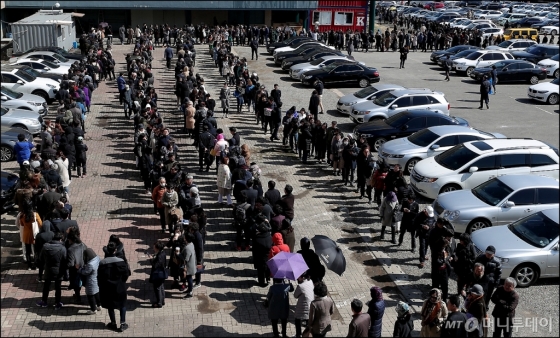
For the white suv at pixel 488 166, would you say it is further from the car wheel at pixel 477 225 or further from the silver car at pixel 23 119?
the silver car at pixel 23 119

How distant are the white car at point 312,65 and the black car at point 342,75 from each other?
0.68m

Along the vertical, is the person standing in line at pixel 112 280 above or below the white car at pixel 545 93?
below

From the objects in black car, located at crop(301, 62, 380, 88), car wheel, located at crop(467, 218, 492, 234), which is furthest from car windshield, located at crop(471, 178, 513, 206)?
black car, located at crop(301, 62, 380, 88)

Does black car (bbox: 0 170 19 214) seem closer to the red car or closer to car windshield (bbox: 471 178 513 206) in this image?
car windshield (bbox: 471 178 513 206)

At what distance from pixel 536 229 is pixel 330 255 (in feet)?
14.6

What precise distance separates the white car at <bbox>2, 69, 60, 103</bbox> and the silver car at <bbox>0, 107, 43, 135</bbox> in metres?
4.31

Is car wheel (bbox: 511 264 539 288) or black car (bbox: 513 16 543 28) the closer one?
car wheel (bbox: 511 264 539 288)

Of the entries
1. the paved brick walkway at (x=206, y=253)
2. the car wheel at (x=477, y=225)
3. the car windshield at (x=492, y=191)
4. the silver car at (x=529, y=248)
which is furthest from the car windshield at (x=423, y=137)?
the silver car at (x=529, y=248)

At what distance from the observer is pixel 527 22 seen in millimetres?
60062

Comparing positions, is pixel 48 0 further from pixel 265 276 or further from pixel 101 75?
pixel 265 276

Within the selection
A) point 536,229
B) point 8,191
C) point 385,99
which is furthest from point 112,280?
point 385,99

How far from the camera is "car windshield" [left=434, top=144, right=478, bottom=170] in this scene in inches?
688

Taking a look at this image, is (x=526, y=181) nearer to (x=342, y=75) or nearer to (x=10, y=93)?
(x=10, y=93)

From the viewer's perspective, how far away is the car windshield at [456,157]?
17484 mm
